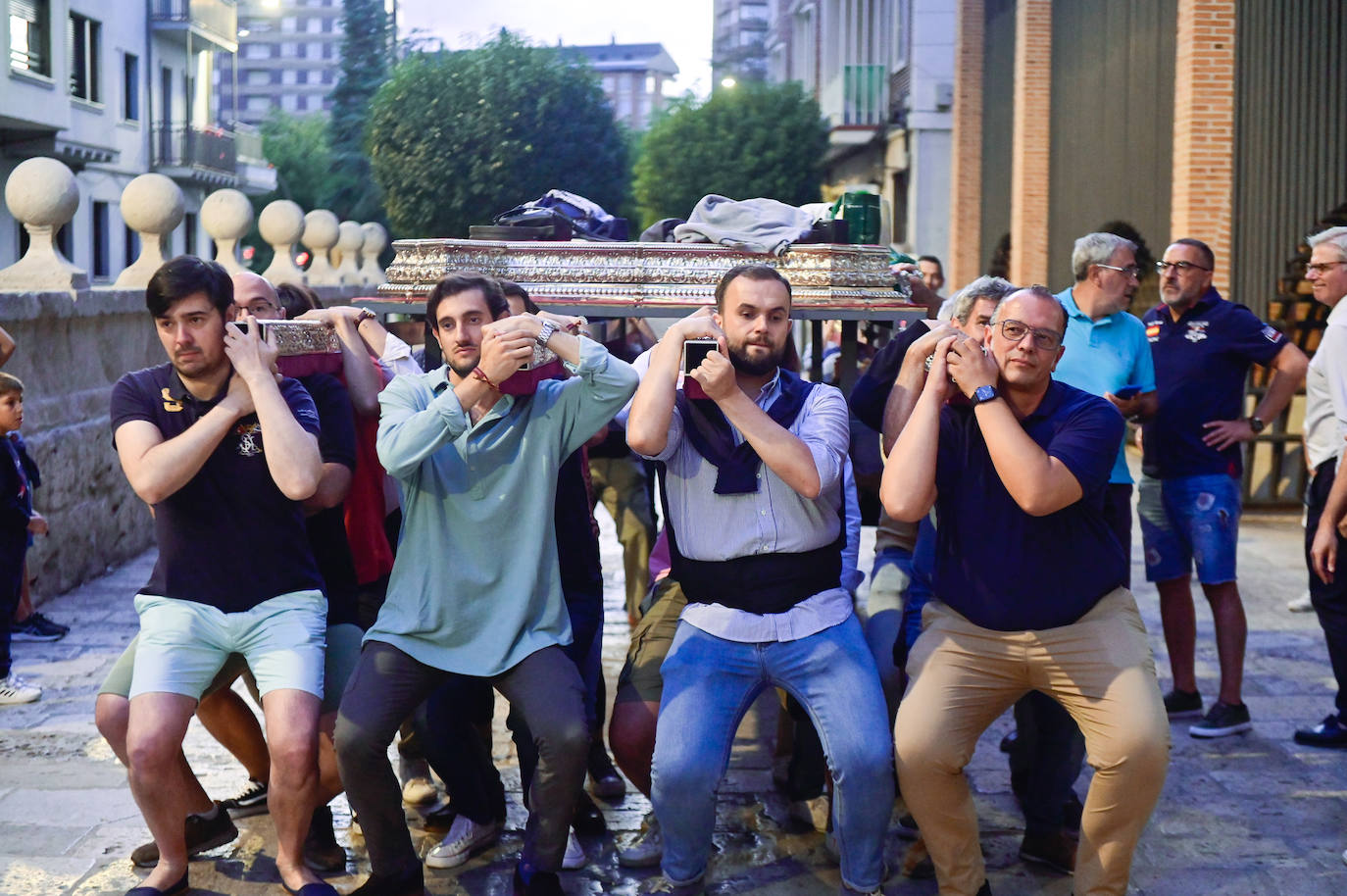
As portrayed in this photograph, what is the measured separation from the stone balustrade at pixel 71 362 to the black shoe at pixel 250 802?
337 centimetres

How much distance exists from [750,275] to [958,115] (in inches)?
734

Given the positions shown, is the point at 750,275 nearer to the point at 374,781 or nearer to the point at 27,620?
the point at 374,781

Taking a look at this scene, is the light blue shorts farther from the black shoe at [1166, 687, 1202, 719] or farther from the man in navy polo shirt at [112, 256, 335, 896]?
the black shoe at [1166, 687, 1202, 719]

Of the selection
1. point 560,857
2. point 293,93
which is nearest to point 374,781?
point 560,857

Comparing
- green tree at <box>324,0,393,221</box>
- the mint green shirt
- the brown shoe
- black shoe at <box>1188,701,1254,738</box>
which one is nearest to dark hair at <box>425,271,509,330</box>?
the mint green shirt

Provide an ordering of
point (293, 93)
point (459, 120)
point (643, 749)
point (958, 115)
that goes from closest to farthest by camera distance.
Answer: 1. point (643, 749)
2. point (958, 115)
3. point (459, 120)
4. point (293, 93)

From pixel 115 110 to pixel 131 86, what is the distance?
6.30 ft

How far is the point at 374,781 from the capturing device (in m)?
3.93

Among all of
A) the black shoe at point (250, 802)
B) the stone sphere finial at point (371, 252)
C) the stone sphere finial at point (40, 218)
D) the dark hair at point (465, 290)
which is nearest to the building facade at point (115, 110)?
the stone sphere finial at point (371, 252)

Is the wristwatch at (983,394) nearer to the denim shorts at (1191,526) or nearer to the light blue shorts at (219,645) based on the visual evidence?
the light blue shorts at (219,645)

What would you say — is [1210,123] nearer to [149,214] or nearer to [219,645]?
[149,214]

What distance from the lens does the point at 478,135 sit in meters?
28.8

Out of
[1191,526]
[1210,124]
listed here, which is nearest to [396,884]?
[1191,526]

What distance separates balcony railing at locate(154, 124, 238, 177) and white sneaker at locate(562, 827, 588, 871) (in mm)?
33346
